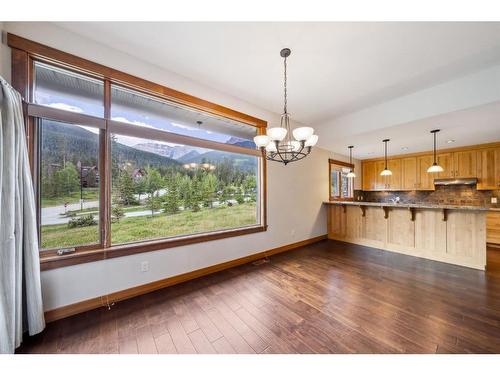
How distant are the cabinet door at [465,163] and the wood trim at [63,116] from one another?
7859 mm

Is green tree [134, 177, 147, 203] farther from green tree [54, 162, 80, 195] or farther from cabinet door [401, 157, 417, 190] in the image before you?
cabinet door [401, 157, 417, 190]

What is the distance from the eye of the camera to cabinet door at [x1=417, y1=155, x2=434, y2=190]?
5473mm

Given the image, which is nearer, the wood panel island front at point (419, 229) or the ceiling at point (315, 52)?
the ceiling at point (315, 52)

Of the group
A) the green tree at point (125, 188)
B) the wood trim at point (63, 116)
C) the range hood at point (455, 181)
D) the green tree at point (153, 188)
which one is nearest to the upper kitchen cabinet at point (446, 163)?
the range hood at point (455, 181)

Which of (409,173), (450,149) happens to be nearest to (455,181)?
(450,149)

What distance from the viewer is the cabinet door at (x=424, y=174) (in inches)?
215

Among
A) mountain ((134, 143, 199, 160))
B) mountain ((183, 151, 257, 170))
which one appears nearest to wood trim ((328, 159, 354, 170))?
mountain ((183, 151, 257, 170))

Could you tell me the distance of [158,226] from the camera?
2.56 m

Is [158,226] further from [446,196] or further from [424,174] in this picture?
[446,196]

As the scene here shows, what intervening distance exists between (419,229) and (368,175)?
347 cm

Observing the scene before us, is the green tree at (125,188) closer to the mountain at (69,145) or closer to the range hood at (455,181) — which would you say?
the mountain at (69,145)

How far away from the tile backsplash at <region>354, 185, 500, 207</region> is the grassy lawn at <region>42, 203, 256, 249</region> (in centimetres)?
526

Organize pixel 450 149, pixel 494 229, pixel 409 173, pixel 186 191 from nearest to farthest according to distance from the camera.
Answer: pixel 186 191, pixel 494 229, pixel 450 149, pixel 409 173
